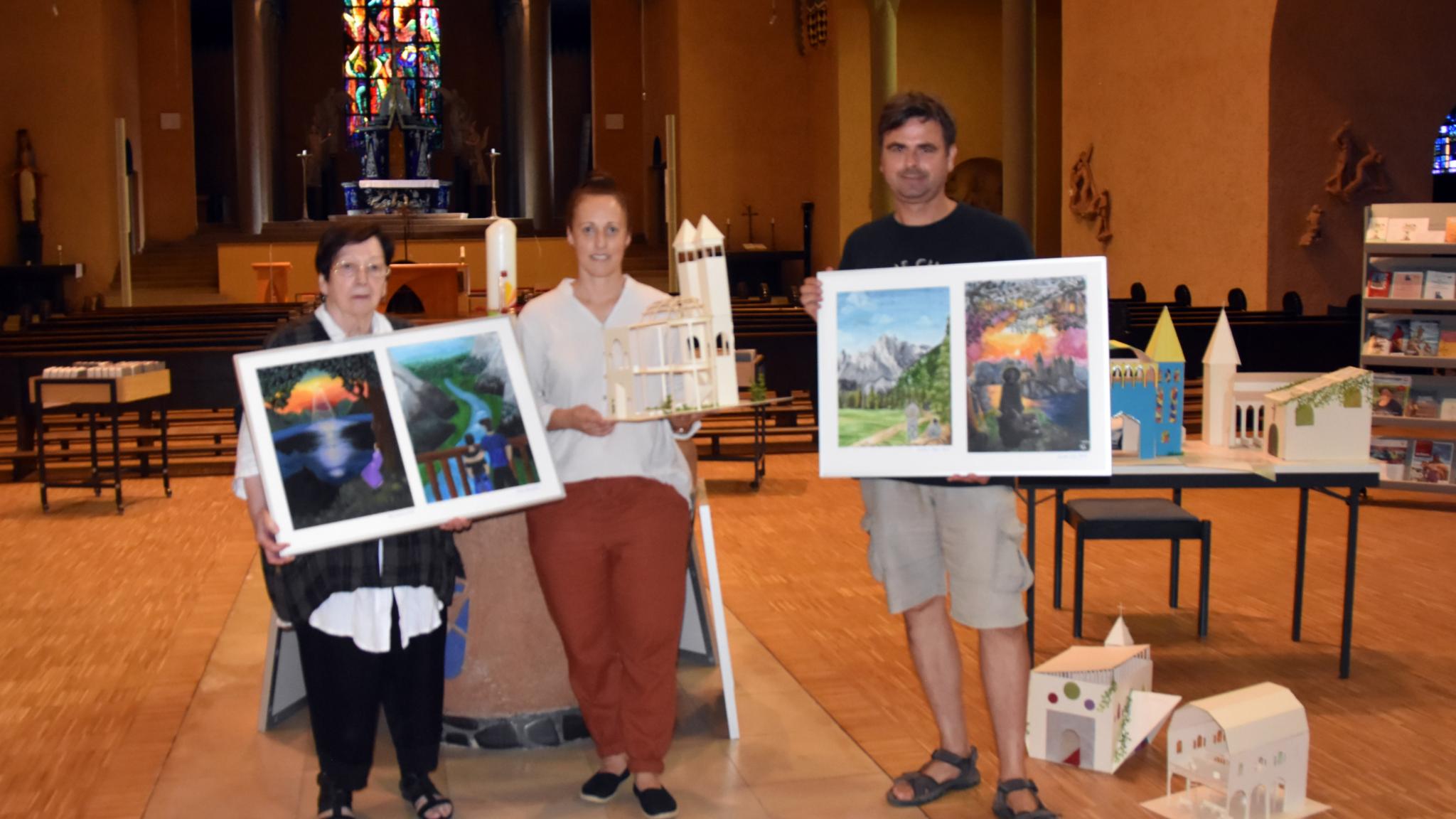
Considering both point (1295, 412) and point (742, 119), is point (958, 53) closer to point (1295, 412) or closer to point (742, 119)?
point (742, 119)

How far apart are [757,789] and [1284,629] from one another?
2535mm

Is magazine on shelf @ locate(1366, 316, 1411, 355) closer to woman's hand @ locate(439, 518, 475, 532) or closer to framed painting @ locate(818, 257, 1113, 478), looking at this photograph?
framed painting @ locate(818, 257, 1113, 478)

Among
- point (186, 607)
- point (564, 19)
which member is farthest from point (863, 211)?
point (186, 607)

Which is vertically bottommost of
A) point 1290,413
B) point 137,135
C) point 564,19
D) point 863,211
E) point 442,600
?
point 442,600

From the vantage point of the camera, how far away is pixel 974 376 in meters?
3.39

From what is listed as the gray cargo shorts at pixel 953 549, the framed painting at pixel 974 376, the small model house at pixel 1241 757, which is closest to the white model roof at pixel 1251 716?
the small model house at pixel 1241 757

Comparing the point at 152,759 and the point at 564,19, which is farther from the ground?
the point at 564,19

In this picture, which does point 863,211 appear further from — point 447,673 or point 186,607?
point 447,673

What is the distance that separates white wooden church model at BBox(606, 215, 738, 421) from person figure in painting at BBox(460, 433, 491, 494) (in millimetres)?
319

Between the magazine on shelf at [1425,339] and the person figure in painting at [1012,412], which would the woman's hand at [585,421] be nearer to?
the person figure in painting at [1012,412]

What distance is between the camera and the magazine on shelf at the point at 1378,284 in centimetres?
823

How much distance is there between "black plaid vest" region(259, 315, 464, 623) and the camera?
10.8 ft

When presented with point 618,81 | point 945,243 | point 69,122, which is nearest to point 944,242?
point 945,243

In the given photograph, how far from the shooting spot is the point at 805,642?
17.7ft
